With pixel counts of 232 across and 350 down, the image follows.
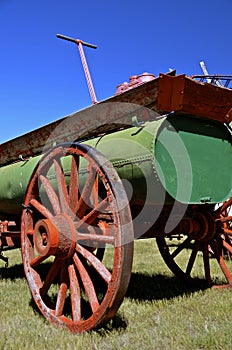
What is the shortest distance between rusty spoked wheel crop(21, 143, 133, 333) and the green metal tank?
14.4 inches

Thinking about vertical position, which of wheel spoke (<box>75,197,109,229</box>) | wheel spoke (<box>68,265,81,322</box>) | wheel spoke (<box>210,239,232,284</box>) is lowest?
wheel spoke (<box>210,239,232,284</box>)

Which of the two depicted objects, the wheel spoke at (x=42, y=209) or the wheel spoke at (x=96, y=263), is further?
the wheel spoke at (x=42, y=209)

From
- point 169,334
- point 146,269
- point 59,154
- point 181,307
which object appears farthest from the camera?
point 146,269

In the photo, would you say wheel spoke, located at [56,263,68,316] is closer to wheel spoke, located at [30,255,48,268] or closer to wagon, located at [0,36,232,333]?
wagon, located at [0,36,232,333]

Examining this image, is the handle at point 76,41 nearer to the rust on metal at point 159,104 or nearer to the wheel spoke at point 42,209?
the rust on metal at point 159,104

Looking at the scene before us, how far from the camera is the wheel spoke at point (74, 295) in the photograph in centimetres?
296

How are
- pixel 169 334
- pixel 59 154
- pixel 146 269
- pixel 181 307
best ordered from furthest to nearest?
pixel 146 269, pixel 181 307, pixel 59 154, pixel 169 334

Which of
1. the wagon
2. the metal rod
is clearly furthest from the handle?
the wagon

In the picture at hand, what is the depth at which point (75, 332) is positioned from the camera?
2830mm

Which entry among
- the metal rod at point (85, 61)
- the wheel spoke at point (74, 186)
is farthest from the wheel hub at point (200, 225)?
the metal rod at point (85, 61)

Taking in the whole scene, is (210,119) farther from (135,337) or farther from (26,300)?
(26,300)

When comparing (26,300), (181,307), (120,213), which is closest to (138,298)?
(181,307)

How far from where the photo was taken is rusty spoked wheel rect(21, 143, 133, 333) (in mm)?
2639

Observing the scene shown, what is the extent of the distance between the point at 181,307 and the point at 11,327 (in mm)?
1655
